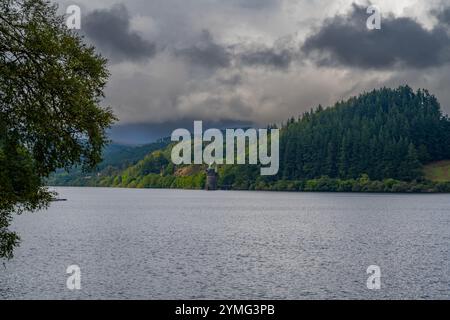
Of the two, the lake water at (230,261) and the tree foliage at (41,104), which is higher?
the tree foliage at (41,104)

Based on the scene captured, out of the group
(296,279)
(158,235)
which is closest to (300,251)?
(296,279)

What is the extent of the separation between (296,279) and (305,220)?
87.6 metres

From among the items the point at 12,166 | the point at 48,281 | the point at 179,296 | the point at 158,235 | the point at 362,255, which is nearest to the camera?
the point at 12,166

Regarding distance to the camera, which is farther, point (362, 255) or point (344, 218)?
point (344, 218)

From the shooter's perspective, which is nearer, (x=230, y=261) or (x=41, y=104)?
(x=41, y=104)

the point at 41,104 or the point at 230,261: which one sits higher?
the point at 41,104

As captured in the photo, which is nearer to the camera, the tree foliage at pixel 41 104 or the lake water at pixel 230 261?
the tree foliage at pixel 41 104

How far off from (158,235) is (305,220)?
50.0m

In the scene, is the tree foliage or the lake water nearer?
the tree foliage

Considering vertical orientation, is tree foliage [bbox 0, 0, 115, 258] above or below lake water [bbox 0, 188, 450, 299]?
above
